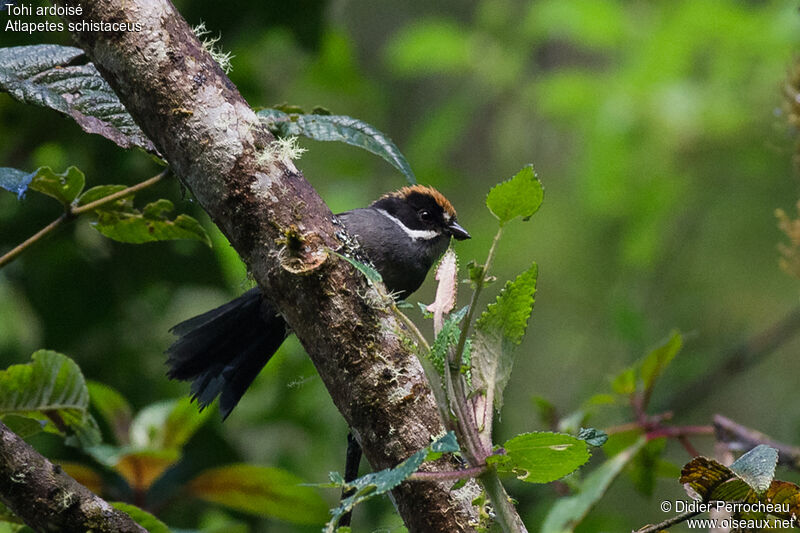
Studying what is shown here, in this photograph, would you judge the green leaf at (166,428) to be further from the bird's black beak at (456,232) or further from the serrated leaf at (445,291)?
the bird's black beak at (456,232)

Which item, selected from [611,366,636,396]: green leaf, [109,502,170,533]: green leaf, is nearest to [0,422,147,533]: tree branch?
[109,502,170,533]: green leaf

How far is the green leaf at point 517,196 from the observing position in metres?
1.14

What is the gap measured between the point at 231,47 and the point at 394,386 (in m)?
2.11

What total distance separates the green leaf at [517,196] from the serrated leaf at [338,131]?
45 cm

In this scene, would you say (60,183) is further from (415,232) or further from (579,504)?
(415,232)

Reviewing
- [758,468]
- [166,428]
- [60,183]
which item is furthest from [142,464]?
[758,468]

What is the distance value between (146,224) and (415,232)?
1377 millimetres

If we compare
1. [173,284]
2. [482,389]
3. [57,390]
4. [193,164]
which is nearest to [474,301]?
[482,389]

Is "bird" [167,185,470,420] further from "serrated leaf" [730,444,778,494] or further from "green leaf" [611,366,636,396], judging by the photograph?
"serrated leaf" [730,444,778,494]

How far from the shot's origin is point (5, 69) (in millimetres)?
1518

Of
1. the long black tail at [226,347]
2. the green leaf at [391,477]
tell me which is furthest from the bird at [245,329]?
the green leaf at [391,477]

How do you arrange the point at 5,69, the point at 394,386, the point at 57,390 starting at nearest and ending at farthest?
the point at 394,386 < the point at 5,69 < the point at 57,390

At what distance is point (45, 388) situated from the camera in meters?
1.62

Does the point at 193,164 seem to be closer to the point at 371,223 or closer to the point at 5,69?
the point at 5,69
